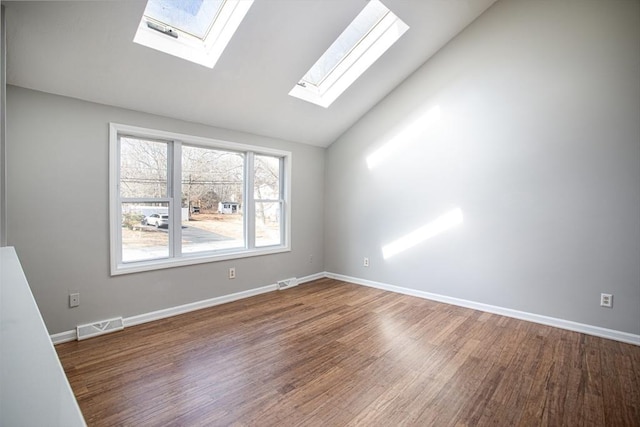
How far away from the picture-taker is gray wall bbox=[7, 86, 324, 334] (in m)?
2.51

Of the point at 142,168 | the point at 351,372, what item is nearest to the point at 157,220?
the point at 142,168

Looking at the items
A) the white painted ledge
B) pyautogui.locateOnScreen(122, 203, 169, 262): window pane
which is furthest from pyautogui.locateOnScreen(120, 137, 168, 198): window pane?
the white painted ledge

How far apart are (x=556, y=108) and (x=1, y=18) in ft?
14.9

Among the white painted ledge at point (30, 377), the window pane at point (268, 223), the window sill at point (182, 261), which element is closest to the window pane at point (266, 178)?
the window pane at point (268, 223)

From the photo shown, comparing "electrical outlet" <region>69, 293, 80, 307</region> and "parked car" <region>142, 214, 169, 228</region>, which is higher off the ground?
"parked car" <region>142, 214, 169, 228</region>

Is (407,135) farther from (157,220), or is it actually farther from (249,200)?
(157,220)

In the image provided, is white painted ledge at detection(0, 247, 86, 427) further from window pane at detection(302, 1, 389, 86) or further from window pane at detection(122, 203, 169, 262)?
window pane at detection(302, 1, 389, 86)

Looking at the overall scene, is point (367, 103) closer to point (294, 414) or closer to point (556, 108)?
point (556, 108)

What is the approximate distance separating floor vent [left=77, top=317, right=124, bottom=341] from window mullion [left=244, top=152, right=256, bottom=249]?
1724 mm

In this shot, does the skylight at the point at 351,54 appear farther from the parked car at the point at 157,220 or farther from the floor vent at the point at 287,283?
the floor vent at the point at 287,283

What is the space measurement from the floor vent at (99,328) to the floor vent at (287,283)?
198cm

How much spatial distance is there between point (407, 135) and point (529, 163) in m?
1.47

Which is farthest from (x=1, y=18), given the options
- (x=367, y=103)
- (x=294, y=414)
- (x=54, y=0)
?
(x=367, y=103)

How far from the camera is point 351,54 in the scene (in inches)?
146
